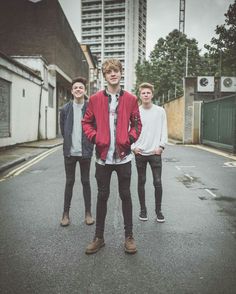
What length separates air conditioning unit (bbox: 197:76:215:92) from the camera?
2511 centimetres

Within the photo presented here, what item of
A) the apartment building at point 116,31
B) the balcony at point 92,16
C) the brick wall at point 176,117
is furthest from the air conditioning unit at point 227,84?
the balcony at point 92,16

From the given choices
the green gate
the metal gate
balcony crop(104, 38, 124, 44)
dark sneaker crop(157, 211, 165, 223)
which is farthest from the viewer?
balcony crop(104, 38, 124, 44)

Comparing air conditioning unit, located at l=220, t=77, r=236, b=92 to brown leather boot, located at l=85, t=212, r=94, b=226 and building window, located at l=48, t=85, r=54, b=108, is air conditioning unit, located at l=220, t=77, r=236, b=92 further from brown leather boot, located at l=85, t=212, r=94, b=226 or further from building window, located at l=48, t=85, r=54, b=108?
brown leather boot, located at l=85, t=212, r=94, b=226

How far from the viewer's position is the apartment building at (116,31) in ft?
407

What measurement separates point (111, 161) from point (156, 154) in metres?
1.38

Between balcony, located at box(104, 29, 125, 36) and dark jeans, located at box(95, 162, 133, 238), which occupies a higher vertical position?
balcony, located at box(104, 29, 125, 36)

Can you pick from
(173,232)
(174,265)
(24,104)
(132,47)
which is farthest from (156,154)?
(132,47)

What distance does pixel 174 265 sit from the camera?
3377mm

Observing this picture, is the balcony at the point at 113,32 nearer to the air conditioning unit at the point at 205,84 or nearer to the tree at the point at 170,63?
the tree at the point at 170,63

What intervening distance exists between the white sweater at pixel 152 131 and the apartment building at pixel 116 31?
397 feet

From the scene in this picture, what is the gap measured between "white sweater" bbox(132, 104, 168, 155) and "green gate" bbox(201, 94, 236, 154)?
1163 cm

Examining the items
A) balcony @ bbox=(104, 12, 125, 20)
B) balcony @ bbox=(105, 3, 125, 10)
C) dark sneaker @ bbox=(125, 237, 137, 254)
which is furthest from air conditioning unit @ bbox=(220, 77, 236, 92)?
balcony @ bbox=(105, 3, 125, 10)

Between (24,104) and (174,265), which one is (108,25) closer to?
(24,104)

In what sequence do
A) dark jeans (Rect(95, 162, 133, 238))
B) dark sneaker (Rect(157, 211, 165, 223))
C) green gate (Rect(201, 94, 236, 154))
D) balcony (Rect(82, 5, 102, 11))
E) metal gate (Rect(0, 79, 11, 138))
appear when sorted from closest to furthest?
dark jeans (Rect(95, 162, 133, 238)), dark sneaker (Rect(157, 211, 165, 223)), green gate (Rect(201, 94, 236, 154)), metal gate (Rect(0, 79, 11, 138)), balcony (Rect(82, 5, 102, 11))
